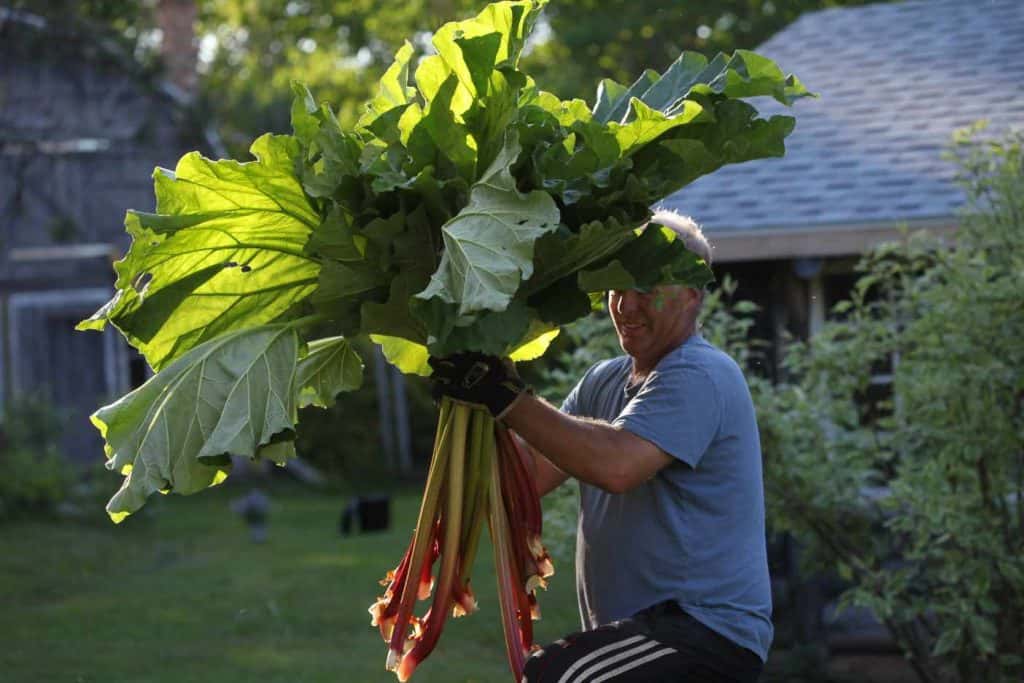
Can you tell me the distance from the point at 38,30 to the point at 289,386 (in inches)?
642

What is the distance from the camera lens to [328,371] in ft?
13.7

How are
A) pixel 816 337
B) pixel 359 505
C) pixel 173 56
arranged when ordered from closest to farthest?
pixel 816 337
pixel 359 505
pixel 173 56

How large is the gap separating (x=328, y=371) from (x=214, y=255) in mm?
481

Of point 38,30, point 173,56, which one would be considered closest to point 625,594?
point 38,30

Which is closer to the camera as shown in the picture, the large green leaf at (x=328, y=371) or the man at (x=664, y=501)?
the man at (x=664, y=501)

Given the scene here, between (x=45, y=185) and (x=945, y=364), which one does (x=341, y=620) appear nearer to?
(x=945, y=364)

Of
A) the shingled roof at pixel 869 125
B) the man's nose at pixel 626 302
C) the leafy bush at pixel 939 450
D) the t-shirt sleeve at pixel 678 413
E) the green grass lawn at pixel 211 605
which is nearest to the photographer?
the t-shirt sleeve at pixel 678 413

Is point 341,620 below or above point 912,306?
below

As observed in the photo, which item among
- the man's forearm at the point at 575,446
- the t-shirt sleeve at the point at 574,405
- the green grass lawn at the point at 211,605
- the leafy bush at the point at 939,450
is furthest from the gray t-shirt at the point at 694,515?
the green grass lawn at the point at 211,605

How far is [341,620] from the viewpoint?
34.9 feet

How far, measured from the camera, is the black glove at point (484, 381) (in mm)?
3729

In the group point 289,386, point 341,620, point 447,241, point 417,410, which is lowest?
point 417,410

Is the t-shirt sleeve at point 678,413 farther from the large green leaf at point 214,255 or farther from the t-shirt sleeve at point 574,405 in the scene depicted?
the large green leaf at point 214,255

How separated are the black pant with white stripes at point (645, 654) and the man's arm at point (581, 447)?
0.36 meters
